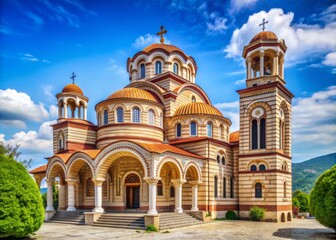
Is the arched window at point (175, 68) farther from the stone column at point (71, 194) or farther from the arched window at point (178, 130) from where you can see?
the stone column at point (71, 194)

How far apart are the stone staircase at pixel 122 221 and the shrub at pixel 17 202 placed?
6644 millimetres

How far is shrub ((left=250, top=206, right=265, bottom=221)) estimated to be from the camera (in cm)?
2482

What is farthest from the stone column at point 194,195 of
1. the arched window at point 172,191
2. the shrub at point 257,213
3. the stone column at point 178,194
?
the shrub at point 257,213

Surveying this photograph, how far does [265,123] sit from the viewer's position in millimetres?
26141

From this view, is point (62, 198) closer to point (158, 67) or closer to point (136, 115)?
point (136, 115)

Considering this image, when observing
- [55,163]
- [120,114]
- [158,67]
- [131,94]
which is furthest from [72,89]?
[158,67]

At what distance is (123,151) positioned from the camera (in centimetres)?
2241

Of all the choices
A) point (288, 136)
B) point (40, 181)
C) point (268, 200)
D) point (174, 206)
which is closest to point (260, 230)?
point (268, 200)

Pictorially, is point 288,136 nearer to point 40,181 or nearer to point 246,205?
point 246,205

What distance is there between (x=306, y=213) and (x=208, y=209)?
13.6 meters

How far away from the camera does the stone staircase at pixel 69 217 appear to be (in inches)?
921

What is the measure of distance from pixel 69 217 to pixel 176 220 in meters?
8.38

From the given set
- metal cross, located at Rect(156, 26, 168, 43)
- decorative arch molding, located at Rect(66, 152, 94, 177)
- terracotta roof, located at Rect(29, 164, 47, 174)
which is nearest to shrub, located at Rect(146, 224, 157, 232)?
decorative arch molding, located at Rect(66, 152, 94, 177)

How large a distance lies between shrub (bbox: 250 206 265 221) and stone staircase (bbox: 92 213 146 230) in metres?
9.11
